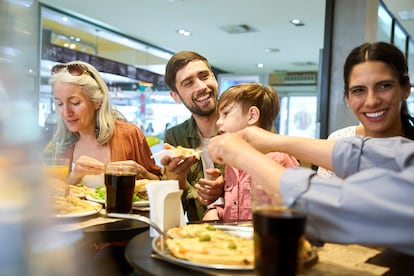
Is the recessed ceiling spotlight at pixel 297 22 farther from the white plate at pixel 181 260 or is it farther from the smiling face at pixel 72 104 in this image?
the white plate at pixel 181 260


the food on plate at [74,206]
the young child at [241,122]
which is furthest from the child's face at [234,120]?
the food on plate at [74,206]

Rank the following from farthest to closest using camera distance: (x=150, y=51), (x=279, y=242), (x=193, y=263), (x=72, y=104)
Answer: (x=150, y=51)
(x=72, y=104)
(x=193, y=263)
(x=279, y=242)

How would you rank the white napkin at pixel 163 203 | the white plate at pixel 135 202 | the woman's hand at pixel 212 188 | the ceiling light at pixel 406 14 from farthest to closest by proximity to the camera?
the ceiling light at pixel 406 14 → the woman's hand at pixel 212 188 → the white plate at pixel 135 202 → the white napkin at pixel 163 203

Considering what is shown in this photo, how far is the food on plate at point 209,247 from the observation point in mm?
913

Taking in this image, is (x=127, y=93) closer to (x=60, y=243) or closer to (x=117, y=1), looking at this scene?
(x=117, y=1)

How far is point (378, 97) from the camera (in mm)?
1880

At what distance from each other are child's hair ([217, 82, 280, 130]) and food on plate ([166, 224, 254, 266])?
0.95m

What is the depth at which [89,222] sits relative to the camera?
1.38 meters

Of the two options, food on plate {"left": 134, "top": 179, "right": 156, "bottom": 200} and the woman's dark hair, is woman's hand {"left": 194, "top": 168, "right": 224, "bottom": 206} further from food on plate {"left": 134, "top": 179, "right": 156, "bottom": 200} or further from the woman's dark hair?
the woman's dark hair

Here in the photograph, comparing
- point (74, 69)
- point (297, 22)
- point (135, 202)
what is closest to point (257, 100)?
point (135, 202)

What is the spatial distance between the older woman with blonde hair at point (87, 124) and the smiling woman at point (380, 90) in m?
1.12

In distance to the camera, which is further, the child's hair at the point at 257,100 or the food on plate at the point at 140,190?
the child's hair at the point at 257,100

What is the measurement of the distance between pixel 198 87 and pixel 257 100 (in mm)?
505

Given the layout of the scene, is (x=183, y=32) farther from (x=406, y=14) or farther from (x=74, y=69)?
(x=74, y=69)
